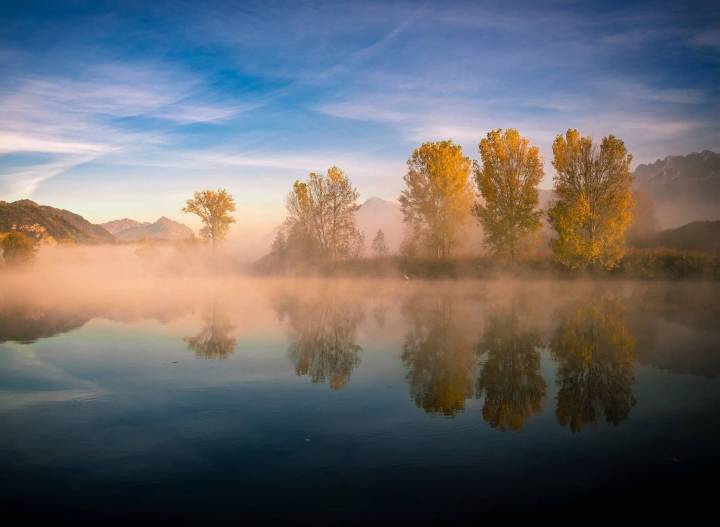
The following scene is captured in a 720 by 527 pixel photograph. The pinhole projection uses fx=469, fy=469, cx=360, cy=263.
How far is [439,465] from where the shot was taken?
7070mm

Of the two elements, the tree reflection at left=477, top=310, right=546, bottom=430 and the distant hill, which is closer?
the tree reflection at left=477, top=310, right=546, bottom=430

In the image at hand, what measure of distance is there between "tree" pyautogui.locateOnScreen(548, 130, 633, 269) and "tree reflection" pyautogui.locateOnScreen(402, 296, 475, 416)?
2479cm

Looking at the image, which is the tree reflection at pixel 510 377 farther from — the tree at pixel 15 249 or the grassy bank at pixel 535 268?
the tree at pixel 15 249

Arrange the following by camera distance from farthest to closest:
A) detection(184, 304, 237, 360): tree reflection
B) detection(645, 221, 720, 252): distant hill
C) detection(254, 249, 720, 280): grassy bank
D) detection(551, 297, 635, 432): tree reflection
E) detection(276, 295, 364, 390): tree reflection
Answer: detection(645, 221, 720, 252): distant hill → detection(254, 249, 720, 280): grassy bank → detection(184, 304, 237, 360): tree reflection → detection(276, 295, 364, 390): tree reflection → detection(551, 297, 635, 432): tree reflection

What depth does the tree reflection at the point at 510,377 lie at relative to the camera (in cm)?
934

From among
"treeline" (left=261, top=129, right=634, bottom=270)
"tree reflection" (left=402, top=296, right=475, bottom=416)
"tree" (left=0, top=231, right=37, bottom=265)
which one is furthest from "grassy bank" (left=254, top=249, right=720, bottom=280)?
"tree" (left=0, top=231, right=37, bottom=265)

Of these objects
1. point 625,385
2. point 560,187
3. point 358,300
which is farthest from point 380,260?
point 625,385

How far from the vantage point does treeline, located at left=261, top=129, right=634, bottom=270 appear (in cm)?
4306

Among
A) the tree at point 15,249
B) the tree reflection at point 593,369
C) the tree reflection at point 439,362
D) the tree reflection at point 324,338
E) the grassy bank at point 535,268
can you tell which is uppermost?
the tree at point 15,249

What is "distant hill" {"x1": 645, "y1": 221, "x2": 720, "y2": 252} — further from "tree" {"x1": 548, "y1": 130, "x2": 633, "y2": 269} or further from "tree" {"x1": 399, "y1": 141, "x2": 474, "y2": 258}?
"tree" {"x1": 399, "y1": 141, "x2": 474, "y2": 258}

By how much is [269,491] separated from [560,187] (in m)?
44.7

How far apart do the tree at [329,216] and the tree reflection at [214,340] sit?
3976 centimetres

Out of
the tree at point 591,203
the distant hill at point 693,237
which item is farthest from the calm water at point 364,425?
the distant hill at point 693,237

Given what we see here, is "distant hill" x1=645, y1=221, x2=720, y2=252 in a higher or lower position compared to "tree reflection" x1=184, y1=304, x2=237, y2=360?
higher
